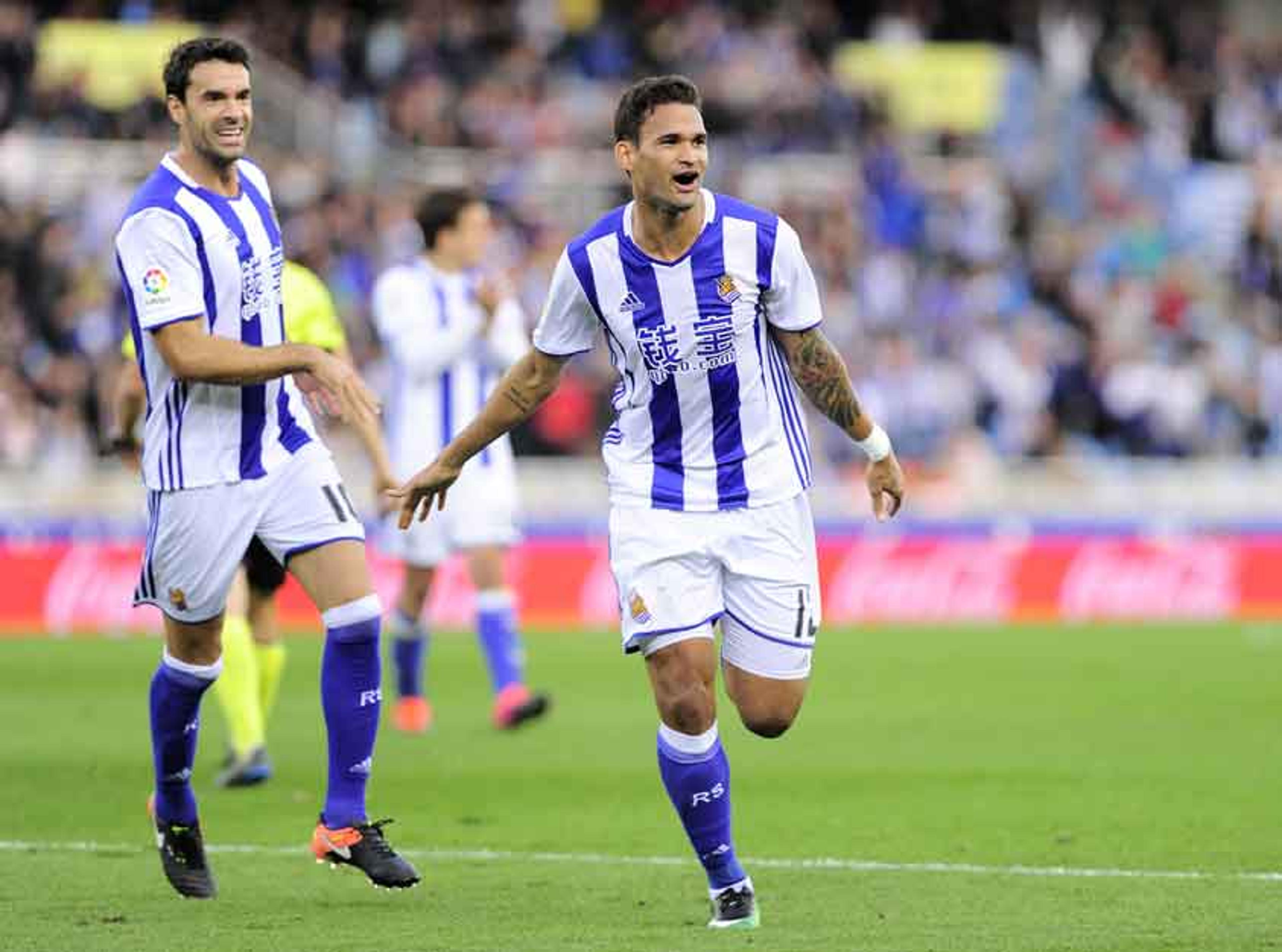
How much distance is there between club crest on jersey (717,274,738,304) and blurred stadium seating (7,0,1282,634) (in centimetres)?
1371

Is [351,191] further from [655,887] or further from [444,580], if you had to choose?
[655,887]

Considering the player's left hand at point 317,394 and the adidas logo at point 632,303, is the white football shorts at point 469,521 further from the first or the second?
the adidas logo at point 632,303

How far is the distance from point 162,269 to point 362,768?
167cm

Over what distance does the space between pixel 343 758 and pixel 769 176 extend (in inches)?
784

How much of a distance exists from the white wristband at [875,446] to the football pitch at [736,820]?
1356mm

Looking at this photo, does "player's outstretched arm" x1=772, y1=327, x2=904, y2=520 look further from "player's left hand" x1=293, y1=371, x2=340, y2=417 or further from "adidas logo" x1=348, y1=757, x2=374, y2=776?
"adidas logo" x1=348, y1=757, x2=374, y2=776

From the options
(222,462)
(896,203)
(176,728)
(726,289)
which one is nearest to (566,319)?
(726,289)

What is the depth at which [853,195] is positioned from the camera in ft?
90.6

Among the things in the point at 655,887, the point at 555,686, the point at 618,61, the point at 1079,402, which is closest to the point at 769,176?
the point at 618,61

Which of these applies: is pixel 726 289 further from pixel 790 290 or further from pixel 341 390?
pixel 341 390

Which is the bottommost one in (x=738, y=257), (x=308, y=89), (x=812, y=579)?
(x=812, y=579)

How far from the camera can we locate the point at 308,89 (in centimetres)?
2722

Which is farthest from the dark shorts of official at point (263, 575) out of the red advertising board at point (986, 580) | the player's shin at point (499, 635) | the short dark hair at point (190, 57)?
the red advertising board at point (986, 580)

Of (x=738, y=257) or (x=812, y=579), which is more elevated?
(x=738, y=257)
